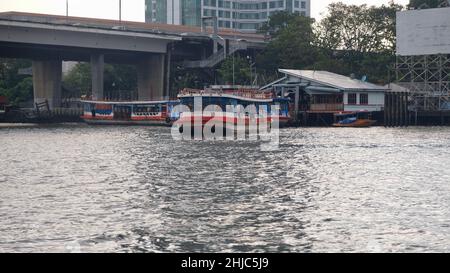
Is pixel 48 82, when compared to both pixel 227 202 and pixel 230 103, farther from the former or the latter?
pixel 227 202

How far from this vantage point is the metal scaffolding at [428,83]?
108 metres

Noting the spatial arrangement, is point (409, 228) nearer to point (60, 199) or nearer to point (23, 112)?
point (60, 199)

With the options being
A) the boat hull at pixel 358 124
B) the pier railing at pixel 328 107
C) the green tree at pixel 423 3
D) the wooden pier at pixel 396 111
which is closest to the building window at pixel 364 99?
the pier railing at pixel 328 107

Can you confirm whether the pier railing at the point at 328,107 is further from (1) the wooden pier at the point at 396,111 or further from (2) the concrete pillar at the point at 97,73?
(2) the concrete pillar at the point at 97,73

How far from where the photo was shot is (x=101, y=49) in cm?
11619

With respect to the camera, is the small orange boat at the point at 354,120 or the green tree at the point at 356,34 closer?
the small orange boat at the point at 354,120

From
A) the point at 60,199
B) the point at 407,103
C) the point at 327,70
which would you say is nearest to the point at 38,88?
the point at 327,70

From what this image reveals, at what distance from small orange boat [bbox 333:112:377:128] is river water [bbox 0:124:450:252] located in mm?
48657

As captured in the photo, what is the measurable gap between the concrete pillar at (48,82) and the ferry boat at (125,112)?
5.12 m

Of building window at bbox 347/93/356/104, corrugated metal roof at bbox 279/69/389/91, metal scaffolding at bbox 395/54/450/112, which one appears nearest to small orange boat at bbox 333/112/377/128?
building window at bbox 347/93/356/104

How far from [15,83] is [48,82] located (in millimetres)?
31211

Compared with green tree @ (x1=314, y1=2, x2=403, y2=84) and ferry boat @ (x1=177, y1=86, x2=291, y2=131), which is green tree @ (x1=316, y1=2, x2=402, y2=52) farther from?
ferry boat @ (x1=177, y1=86, x2=291, y2=131)

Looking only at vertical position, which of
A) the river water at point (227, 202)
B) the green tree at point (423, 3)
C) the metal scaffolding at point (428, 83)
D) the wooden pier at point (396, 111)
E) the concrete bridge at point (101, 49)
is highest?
the green tree at point (423, 3)

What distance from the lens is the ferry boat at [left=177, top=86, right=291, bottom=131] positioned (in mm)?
84325
